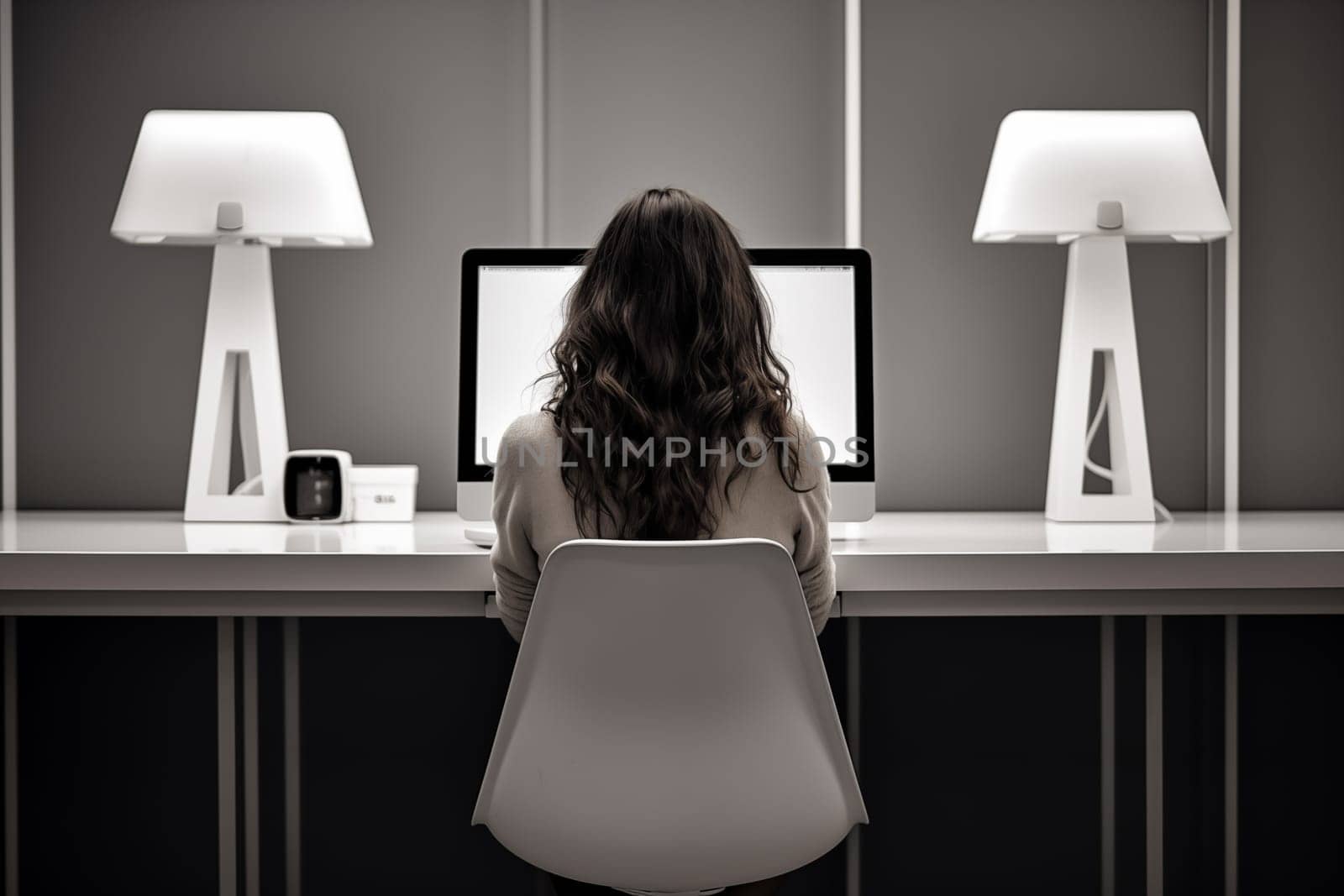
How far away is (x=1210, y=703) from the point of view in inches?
72.0

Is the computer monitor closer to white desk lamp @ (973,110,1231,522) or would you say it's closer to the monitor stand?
the monitor stand

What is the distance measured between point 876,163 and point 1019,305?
0.37m

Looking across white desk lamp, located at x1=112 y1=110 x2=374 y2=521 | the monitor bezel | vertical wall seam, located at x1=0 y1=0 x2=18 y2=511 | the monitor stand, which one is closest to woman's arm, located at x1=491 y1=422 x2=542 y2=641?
the monitor stand

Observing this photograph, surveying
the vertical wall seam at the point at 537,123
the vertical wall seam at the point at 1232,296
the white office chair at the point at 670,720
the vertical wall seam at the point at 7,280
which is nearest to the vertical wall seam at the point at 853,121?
the vertical wall seam at the point at 537,123

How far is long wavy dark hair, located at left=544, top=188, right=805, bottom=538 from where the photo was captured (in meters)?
0.94

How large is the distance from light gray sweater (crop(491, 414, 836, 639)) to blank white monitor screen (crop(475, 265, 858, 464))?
17.7 inches

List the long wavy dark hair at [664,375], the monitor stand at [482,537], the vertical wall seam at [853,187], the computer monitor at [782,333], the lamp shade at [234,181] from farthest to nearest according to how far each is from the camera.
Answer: the vertical wall seam at [853,187]
the lamp shade at [234,181]
the computer monitor at [782,333]
the monitor stand at [482,537]
the long wavy dark hair at [664,375]

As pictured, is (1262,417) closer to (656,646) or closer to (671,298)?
(671,298)

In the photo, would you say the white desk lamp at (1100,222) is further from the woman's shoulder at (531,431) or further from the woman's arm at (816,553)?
the woman's shoulder at (531,431)

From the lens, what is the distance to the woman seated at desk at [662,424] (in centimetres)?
94

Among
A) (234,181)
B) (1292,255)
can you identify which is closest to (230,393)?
(234,181)

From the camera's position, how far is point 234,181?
1.57m

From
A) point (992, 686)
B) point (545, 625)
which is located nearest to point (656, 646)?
point (545, 625)

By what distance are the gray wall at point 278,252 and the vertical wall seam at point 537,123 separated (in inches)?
1.0
